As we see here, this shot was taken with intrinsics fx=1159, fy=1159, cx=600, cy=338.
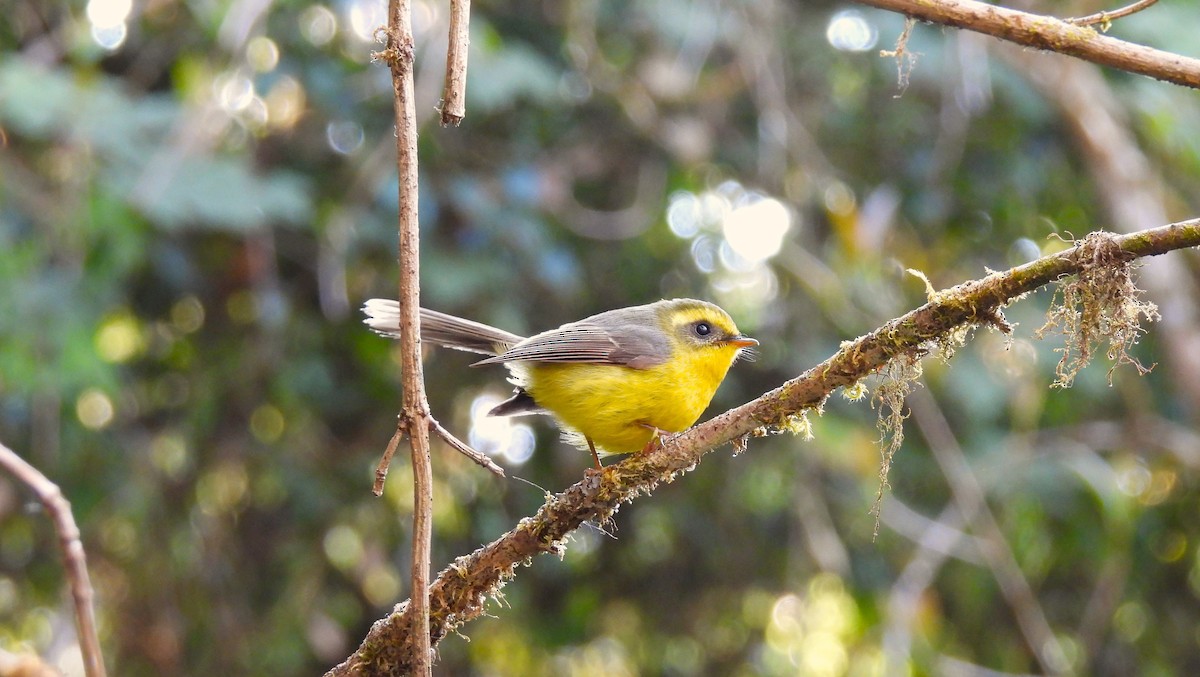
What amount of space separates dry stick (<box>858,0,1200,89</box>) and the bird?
166cm

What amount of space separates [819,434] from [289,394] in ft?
8.72

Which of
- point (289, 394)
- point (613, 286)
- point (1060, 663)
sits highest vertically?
point (613, 286)

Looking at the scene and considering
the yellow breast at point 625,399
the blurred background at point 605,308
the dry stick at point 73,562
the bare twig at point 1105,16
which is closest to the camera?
the dry stick at point 73,562

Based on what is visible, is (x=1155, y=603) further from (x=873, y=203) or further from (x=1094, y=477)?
(x=873, y=203)

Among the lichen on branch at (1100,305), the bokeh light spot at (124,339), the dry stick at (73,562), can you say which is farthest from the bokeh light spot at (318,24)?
the dry stick at (73,562)

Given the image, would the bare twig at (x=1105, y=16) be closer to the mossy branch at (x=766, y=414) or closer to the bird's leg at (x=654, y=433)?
the mossy branch at (x=766, y=414)

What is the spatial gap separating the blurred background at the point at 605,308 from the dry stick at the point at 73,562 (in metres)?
3.99

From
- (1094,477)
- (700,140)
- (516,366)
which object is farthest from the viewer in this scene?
(700,140)

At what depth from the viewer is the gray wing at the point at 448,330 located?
3717mm

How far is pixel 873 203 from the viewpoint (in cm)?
666

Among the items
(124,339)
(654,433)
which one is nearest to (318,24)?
(124,339)

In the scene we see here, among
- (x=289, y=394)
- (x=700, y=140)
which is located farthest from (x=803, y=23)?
(x=289, y=394)

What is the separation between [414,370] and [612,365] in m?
1.94

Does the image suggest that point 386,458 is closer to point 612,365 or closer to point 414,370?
point 414,370
